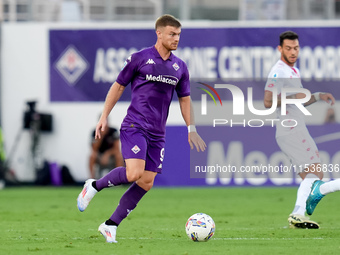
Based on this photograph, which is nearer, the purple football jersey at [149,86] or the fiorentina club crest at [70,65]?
the purple football jersey at [149,86]

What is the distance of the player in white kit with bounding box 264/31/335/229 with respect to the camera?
9484 mm

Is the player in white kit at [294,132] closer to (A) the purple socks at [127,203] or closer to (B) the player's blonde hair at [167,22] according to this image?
(B) the player's blonde hair at [167,22]

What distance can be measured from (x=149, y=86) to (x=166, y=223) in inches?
119

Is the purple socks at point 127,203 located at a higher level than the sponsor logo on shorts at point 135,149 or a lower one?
lower

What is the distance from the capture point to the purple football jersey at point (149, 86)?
7973 mm

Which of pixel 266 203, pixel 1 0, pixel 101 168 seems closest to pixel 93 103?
pixel 101 168

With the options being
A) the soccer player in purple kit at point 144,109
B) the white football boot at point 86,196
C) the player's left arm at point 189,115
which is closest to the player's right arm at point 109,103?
the soccer player in purple kit at point 144,109

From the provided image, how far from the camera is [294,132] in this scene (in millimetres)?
9602

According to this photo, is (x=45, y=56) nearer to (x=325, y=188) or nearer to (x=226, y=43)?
(x=226, y=43)

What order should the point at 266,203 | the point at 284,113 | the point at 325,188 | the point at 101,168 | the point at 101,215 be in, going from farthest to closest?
→ 1. the point at 101,168
2. the point at 266,203
3. the point at 101,215
4. the point at 284,113
5. the point at 325,188

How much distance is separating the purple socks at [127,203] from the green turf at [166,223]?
0.28m

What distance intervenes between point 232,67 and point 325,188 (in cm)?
942

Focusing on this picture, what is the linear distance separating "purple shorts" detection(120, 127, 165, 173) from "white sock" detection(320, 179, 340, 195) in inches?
75.1

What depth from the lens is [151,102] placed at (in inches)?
315
